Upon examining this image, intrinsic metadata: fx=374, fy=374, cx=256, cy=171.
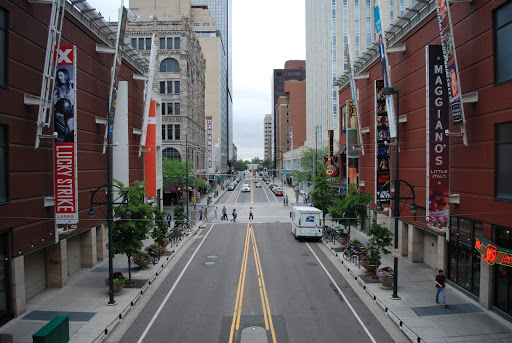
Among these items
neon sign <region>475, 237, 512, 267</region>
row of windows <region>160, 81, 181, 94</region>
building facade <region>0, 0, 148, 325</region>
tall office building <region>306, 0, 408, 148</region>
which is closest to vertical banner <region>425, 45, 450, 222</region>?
neon sign <region>475, 237, 512, 267</region>

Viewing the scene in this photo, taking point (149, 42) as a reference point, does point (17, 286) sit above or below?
below

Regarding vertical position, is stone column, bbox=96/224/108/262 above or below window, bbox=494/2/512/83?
below

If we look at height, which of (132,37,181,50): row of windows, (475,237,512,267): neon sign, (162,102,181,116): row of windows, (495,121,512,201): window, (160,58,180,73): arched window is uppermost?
(132,37,181,50): row of windows

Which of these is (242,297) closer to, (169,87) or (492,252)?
(492,252)

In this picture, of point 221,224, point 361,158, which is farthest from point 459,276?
point 221,224

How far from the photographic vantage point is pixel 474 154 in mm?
15758

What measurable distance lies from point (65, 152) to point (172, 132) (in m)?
44.7

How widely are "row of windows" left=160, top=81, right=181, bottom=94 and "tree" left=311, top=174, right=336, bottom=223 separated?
3637 cm

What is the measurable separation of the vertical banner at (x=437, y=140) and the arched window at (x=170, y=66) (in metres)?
49.2

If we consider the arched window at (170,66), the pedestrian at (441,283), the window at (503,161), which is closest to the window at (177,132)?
the arched window at (170,66)

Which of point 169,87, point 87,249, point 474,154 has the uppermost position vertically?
point 169,87

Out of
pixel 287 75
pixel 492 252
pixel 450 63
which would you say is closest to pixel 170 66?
pixel 450 63

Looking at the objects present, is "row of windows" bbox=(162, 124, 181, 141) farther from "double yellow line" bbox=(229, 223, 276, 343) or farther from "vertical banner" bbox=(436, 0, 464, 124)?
"vertical banner" bbox=(436, 0, 464, 124)

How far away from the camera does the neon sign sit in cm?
1279
